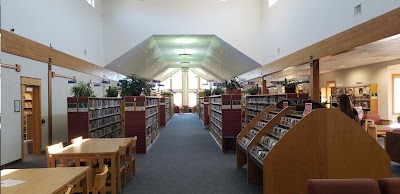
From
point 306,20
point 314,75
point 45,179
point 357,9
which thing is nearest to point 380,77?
point 314,75

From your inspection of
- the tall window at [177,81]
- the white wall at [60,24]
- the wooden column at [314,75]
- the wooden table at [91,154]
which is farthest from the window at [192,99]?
the wooden table at [91,154]

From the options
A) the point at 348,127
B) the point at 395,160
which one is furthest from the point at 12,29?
the point at 395,160

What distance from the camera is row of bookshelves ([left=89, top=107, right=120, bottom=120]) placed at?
9102 mm

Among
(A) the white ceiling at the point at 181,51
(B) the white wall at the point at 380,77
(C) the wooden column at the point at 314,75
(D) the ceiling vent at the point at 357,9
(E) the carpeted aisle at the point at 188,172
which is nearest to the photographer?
(E) the carpeted aisle at the point at 188,172

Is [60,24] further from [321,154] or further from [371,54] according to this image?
[371,54]

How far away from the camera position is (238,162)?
6.93 m

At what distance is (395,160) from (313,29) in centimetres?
491

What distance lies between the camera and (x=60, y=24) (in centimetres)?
1077

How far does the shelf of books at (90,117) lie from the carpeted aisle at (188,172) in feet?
5.41

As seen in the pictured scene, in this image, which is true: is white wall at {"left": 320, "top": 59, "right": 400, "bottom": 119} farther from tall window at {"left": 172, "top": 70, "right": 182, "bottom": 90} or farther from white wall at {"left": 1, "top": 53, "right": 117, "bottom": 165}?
tall window at {"left": 172, "top": 70, "right": 182, "bottom": 90}

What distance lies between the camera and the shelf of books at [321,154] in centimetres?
414

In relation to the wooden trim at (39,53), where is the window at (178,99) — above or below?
below

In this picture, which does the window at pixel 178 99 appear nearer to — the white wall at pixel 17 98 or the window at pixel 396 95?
the window at pixel 396 95

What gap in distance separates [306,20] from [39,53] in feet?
28.0
